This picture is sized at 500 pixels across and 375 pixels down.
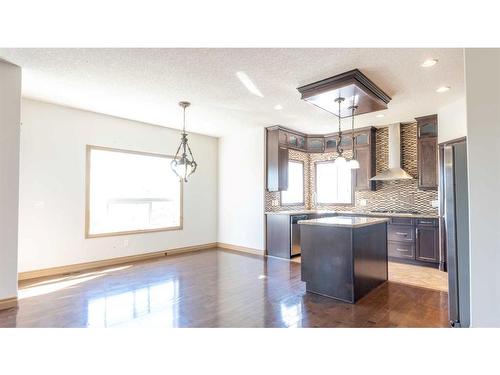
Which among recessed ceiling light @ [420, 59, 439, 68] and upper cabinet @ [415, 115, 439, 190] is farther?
upper cabinet @ [415, 115, 439, 190]

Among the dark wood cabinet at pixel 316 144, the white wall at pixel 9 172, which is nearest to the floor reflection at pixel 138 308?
the white wall at pixel 9 172

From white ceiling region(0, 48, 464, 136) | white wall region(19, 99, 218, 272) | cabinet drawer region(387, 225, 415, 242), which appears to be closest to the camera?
white ceiling region(0, 48, 464, 136)

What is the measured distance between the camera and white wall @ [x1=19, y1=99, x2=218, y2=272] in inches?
161

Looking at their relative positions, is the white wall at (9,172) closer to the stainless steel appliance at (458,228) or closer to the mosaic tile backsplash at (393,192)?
the mosaic tile backsplash at (393,192)

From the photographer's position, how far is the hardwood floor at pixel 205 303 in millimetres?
2652

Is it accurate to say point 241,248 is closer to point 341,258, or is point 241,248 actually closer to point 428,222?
point 341,258

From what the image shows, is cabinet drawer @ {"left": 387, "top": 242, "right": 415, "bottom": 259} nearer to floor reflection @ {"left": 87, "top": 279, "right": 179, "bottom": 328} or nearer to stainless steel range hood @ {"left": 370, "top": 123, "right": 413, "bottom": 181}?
stainless steel range hood @ {"left": 370, "top": 123, "right": 413, "bottom": 181}

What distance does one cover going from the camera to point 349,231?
3172 millimetres

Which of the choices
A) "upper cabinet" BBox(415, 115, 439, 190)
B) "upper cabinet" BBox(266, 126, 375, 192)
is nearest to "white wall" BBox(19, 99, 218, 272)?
"upper cabinet" BBox(266, 126, 375, 192)

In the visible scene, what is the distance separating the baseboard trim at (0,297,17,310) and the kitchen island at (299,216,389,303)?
3.46 metres

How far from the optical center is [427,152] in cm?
506
